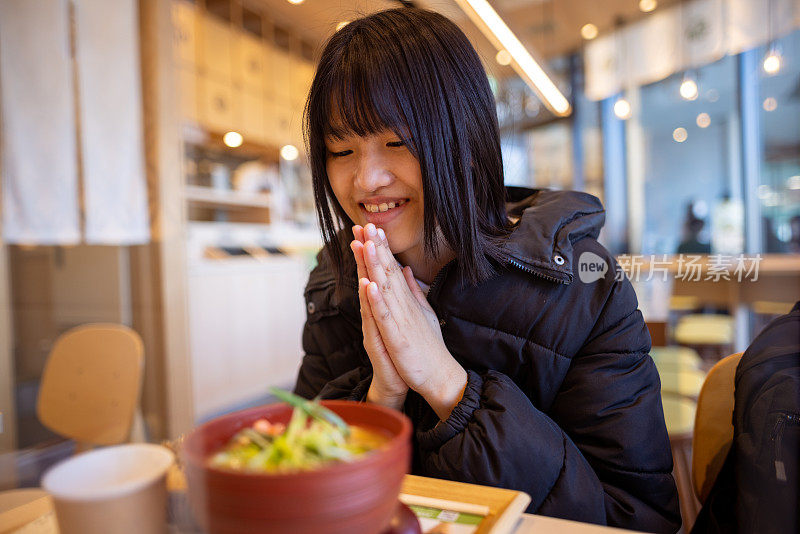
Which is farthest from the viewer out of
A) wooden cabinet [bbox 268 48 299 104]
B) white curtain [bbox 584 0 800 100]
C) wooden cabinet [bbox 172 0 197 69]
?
wooden cabinet [bbox 268 48 299 104]

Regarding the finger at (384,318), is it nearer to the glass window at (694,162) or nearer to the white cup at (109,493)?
the white cup at (109,493)

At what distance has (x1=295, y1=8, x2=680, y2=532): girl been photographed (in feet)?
2.07

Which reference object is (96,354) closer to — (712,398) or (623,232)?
(712,398)

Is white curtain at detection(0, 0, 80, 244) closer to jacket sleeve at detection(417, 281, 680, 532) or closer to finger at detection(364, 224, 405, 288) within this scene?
finger at detection(364, 224, 405, 288)

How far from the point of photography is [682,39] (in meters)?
1.37

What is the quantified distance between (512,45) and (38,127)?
5.41 feet

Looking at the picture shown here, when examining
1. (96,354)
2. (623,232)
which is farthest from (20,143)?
(623,232)

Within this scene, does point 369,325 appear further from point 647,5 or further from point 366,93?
point 647,5

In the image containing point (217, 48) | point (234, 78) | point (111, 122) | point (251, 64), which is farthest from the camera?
point (251, 64)

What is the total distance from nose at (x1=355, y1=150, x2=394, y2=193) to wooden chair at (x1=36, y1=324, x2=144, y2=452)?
1.49 feet

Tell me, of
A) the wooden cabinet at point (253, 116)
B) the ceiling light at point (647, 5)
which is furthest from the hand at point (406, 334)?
the wooden cabinet at point (253, 116)

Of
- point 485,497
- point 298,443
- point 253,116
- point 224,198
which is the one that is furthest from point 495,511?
point 253,116

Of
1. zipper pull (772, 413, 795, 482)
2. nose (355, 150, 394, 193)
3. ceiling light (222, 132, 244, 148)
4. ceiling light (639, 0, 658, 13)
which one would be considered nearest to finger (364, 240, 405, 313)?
nose (355, 150, 394, 193)

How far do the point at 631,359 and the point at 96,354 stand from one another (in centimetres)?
88
